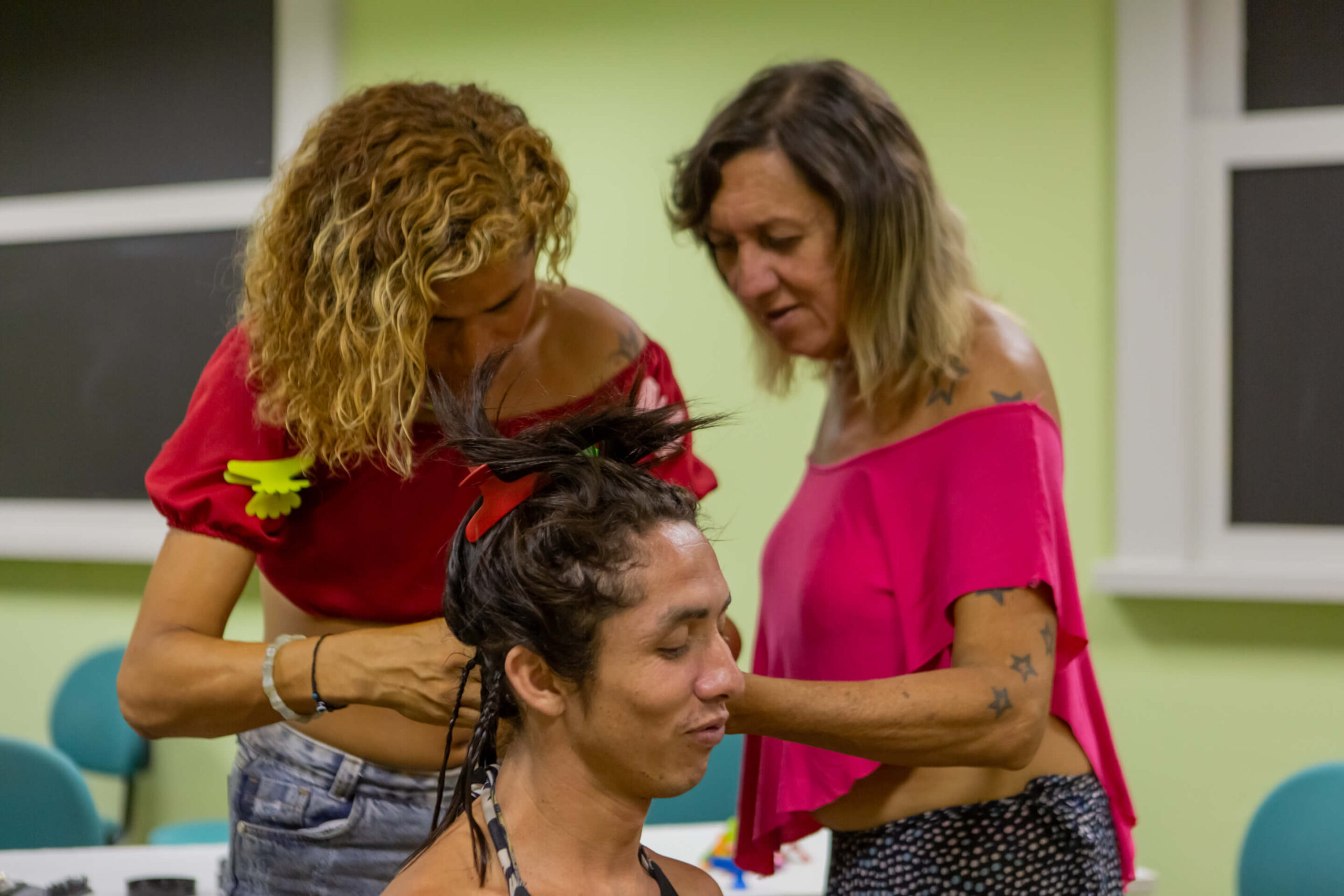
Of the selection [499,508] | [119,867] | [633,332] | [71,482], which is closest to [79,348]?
[71,482]

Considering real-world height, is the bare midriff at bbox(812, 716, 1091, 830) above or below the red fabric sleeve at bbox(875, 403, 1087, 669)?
below

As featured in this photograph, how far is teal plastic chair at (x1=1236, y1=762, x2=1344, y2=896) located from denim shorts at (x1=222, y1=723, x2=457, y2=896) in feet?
5.34

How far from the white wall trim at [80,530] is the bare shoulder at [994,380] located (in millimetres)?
2896

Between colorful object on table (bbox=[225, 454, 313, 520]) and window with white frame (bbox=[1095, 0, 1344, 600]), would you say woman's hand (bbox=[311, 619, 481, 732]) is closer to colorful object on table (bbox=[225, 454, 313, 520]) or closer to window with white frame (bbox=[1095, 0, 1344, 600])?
colorful object on table (bbox=[225, 454, 313, 520])

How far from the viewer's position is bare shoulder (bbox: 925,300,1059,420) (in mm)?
1532

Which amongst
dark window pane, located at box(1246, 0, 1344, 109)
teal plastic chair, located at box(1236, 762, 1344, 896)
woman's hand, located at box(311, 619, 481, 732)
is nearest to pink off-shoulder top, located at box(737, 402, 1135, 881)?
woman's hand, located at box(311, 619, 481, 732)

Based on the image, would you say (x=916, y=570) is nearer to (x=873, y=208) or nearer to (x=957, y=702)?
(x=957, y=702)

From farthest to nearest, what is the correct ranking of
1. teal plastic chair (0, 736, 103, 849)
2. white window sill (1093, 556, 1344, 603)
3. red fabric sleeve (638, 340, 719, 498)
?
white window sill (1093, 556, 1344, 603) → teal plastic chair (0, 736, 103, 849) → red fabric sleeve (638, 340, 719, 498)

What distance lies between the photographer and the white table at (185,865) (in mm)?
2186

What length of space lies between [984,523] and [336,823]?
833mm

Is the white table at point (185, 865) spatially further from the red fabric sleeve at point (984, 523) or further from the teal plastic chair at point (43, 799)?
the red fabric sleeve at point (984, 523)

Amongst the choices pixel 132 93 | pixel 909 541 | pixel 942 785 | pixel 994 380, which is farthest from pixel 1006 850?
pixel 132 93

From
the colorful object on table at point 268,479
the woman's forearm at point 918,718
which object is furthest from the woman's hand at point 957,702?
the colorful object on table at point 268,479

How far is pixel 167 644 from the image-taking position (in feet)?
4.29
